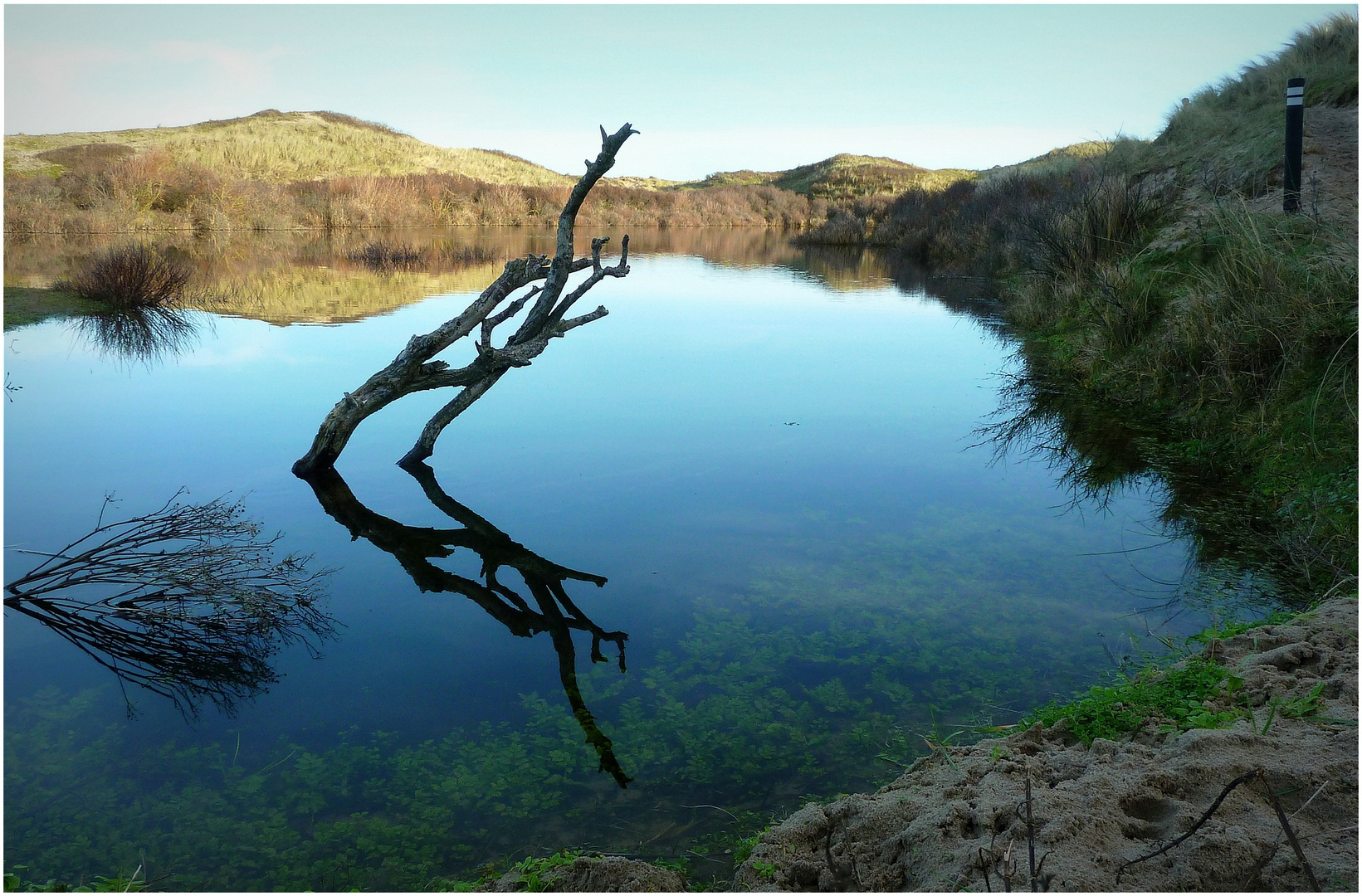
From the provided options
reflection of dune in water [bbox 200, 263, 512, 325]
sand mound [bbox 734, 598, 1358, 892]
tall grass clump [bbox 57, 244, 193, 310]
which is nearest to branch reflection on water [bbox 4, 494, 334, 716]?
sand mound [bbox 734, 598, 1358, 892]

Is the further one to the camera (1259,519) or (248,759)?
(1259,519)

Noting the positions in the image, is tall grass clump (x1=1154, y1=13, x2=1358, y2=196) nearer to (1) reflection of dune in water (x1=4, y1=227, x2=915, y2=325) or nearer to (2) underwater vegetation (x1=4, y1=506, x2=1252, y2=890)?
(1) reflection of dune in water (x1=4, y1=227, x2=915, y2=325)

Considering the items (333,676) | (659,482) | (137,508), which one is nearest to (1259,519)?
(659,482)

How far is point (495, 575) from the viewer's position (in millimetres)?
4984

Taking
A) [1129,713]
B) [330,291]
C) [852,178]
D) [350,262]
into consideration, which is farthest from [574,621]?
[852,178]

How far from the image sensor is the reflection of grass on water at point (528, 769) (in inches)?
113

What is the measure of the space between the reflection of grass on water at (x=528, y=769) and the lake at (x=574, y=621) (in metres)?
0.01

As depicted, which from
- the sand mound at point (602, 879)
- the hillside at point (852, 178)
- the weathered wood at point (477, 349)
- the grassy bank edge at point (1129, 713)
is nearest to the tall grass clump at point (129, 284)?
the weathered wood at point (477, 349)

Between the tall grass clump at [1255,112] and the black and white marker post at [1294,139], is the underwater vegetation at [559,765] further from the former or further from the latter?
the tall grass clump at [1255,112]

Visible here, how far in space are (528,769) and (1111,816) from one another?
1993 mm

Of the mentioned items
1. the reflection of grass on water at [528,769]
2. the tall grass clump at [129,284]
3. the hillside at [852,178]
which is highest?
the hillside at [852,178]

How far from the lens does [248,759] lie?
334cm

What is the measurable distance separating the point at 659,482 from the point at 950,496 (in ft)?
7.00

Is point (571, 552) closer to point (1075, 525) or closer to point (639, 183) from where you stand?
point (1075, 525)
